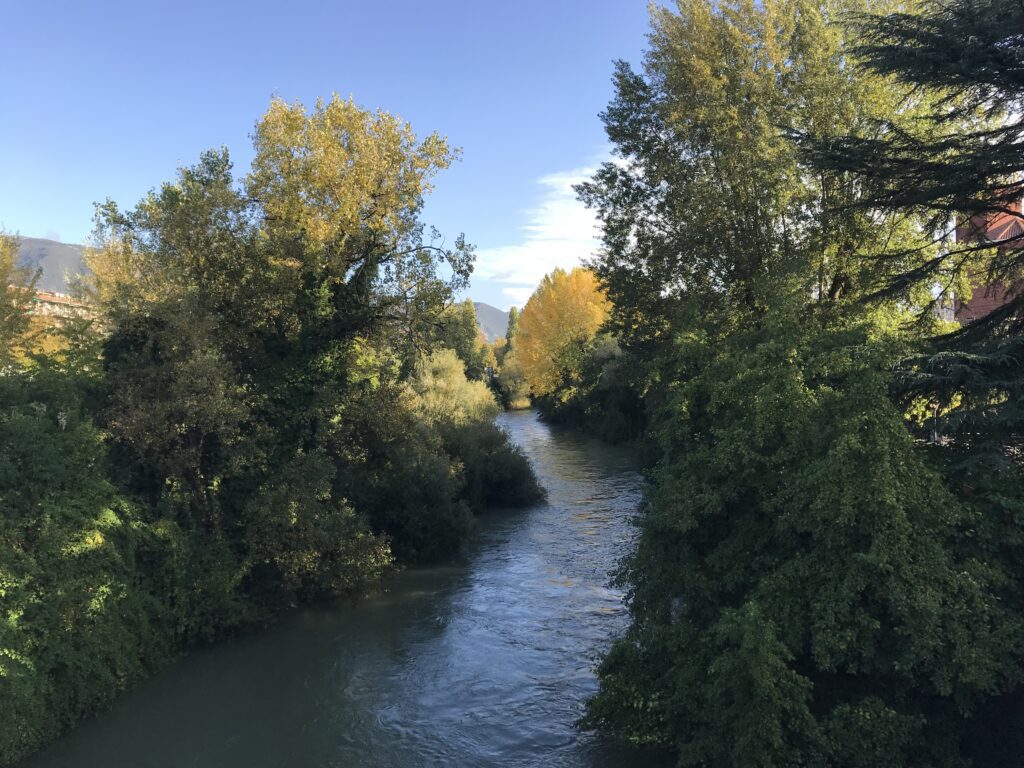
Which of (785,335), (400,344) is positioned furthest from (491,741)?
(400,344)

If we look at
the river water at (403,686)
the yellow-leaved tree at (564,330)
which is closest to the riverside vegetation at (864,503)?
the river water at (403,686)

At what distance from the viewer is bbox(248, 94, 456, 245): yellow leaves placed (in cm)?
1662

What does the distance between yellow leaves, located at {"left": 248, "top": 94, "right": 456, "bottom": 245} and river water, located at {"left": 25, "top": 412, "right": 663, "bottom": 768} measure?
30.7 ft

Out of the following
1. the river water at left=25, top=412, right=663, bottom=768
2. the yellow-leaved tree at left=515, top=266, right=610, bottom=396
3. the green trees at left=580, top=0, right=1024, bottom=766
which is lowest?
the river water at left=25, top=412, right=663, bottom=768

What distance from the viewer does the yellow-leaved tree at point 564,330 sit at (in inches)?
2124

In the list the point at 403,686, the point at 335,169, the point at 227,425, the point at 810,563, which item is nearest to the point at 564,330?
the point at 335,169

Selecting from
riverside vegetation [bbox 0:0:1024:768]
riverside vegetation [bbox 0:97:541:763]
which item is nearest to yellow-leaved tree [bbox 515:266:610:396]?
riverside vegetation [bbox 0:0:1024:768]

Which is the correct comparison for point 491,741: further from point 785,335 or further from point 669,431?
point 785,335

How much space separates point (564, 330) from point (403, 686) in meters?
44.6

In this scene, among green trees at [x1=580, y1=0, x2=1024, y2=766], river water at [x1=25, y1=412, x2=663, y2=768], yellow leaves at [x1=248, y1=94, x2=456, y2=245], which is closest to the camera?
green trees at [x1=580, y1=0, x2=1024, y2=766]

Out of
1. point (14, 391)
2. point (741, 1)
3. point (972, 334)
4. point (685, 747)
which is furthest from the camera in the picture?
point (741, 1)

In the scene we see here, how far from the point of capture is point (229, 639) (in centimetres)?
1384

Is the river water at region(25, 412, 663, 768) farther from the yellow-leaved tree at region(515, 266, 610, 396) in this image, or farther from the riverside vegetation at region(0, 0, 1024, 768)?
the yellow-leaved tree at region(515, 266, 610, 396)

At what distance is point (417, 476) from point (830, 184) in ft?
43.5
